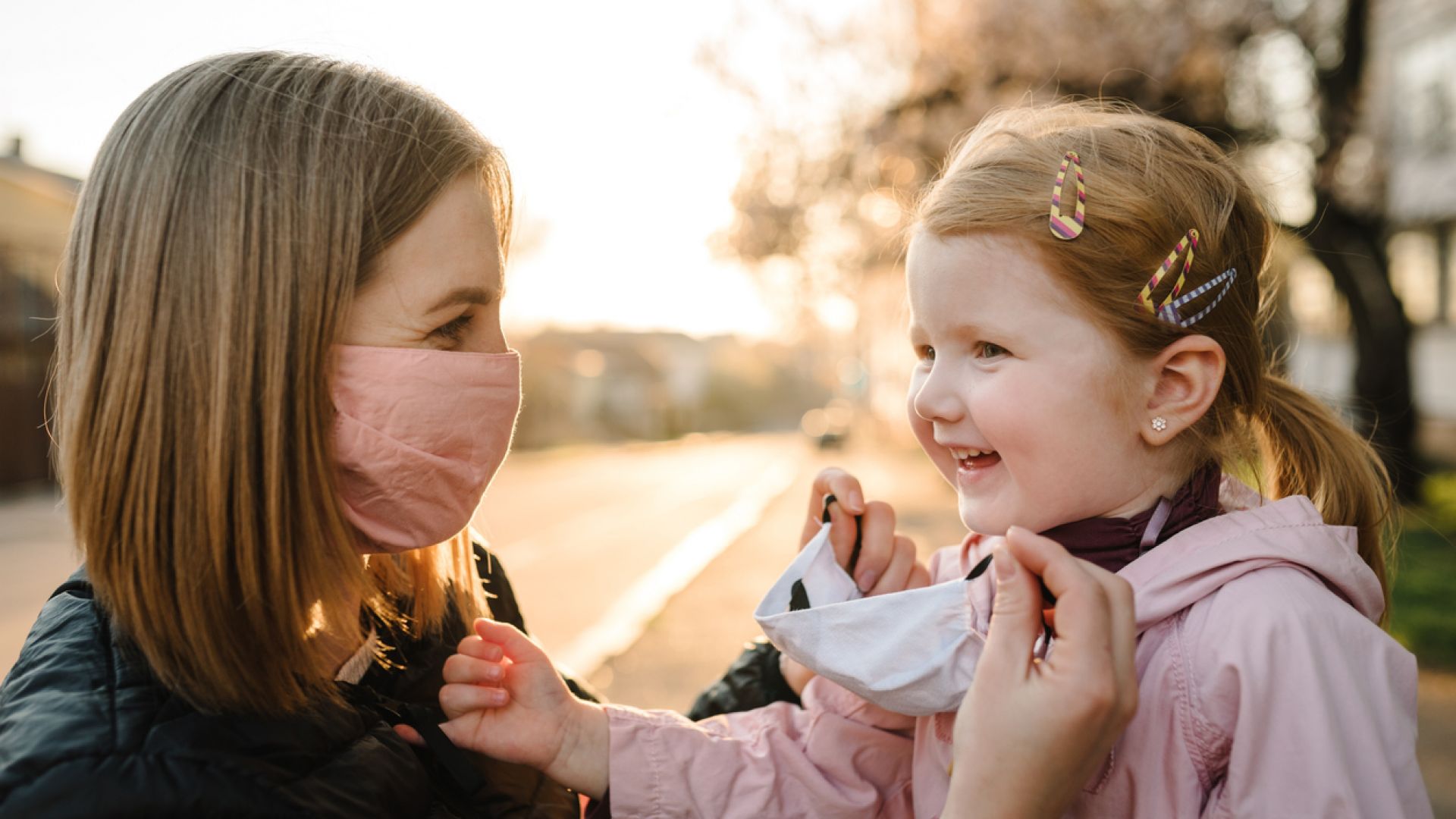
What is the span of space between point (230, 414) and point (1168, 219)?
1.45 meters

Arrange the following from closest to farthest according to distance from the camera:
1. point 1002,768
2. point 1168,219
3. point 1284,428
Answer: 1. point 1002,768
2. point 1168,219
3. point 1284,428

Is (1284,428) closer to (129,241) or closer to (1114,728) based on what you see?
(1114,728)

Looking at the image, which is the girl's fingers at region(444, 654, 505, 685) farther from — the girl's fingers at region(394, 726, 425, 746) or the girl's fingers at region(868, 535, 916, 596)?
the girl's fingers at region(868, 535, 916, 596)

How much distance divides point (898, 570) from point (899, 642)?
39cm

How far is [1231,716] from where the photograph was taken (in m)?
1.48

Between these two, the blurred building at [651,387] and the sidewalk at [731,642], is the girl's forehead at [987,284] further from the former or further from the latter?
the blurred building at [651,387]

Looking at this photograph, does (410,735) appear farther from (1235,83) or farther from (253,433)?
(1235,83)

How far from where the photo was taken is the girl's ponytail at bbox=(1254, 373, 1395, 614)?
1864mm

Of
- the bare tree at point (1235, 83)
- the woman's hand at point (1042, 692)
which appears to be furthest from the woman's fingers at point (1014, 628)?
the bare tree at point (1235, 83)

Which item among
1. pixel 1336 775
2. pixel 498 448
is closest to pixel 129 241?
pixel 498 448

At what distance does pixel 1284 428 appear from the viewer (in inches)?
76.3

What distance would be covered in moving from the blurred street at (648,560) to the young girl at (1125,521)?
3.74ft

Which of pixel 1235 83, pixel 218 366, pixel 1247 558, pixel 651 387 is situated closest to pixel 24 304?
pixel 1235 83

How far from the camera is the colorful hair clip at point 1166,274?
1720 millimetres
